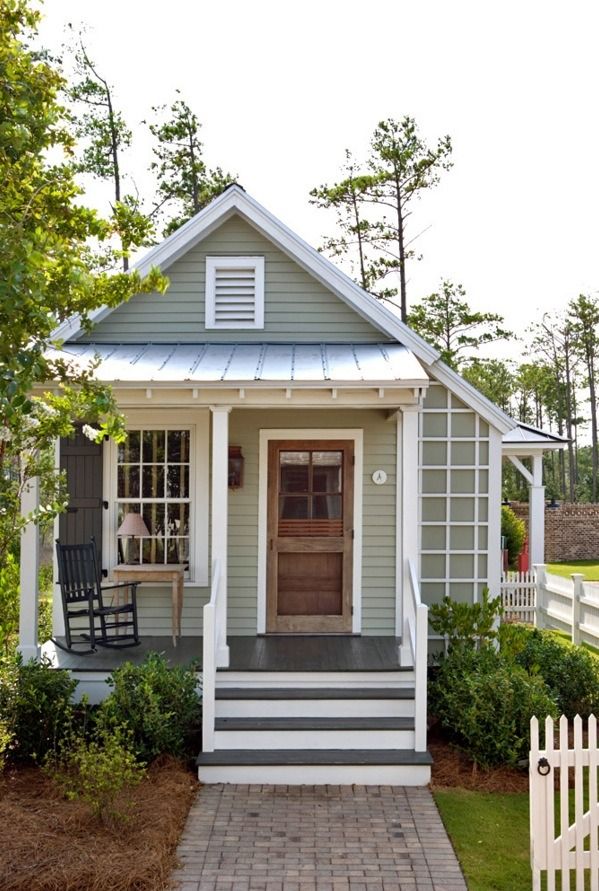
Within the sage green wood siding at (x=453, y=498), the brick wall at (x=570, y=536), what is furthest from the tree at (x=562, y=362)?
the sage green wood siding at (x=453, y=498)

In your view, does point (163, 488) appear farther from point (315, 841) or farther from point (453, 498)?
point (315, 841)

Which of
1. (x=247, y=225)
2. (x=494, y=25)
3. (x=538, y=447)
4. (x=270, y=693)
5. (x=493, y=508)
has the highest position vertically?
(x=494, y=25)

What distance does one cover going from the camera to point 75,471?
354 inches

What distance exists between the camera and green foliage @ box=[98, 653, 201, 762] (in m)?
6.77

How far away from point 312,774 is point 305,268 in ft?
17.4

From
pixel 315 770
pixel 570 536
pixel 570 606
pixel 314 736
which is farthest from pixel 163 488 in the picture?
pixel 570 536

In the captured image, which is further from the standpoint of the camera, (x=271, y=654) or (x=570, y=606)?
(x=570, y=606)

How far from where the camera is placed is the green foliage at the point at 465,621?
8.18 m

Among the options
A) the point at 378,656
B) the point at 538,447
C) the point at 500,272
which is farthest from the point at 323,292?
the point at 500,272

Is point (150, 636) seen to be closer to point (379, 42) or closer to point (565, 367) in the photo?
point (379, 42)

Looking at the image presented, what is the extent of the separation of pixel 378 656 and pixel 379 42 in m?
6.09

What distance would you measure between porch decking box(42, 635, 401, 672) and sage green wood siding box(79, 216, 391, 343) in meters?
3.30

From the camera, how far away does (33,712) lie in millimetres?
6855

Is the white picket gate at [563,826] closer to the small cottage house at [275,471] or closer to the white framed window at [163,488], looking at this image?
the small cottage house at [275,471]
